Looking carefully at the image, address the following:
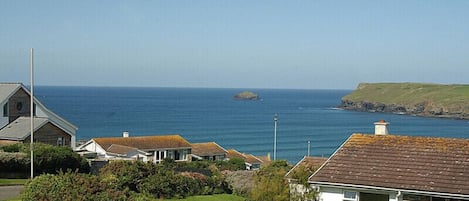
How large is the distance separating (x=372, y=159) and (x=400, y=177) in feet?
4.56

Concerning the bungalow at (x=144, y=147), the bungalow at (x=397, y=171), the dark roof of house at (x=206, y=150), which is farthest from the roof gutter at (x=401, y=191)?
the dark roof of house at (x=206, y=150)

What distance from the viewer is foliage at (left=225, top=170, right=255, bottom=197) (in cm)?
3132

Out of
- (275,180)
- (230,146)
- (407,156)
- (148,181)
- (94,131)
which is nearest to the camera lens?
(407,156)

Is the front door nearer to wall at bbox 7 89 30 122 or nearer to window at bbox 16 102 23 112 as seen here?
wall at bbox 7 89 30 122

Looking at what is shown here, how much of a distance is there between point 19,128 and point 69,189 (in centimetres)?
2357

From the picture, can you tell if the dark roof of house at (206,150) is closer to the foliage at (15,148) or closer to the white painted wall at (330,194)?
the foliage at (15,148)

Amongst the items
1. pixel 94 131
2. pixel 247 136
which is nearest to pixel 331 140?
pixel 247 136

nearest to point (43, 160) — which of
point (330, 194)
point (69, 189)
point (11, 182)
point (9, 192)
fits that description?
point (11, 182)

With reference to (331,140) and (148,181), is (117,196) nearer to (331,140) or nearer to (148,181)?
(148,181)

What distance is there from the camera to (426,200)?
19859mm

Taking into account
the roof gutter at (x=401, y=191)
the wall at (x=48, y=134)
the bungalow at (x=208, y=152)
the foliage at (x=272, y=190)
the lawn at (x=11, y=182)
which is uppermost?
the wall at (x=48, y=134)

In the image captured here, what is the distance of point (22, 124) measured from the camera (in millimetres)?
41656

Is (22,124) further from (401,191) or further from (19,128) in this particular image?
(401,191)

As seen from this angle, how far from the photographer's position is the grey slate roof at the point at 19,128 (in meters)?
40.1
